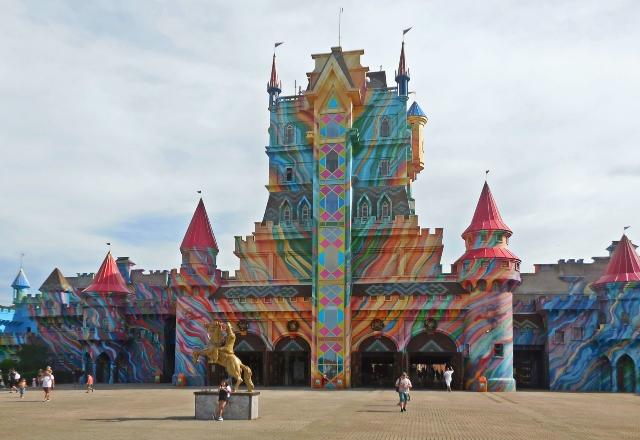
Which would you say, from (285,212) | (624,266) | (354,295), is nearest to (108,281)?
(285,212)

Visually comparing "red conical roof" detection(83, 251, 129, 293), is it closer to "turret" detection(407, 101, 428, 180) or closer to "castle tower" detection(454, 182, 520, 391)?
"turret" detection(407, 101, 428, 180)

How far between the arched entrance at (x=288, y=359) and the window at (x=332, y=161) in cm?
1284

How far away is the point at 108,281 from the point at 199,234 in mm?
10186

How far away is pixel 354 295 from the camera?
52125 mm

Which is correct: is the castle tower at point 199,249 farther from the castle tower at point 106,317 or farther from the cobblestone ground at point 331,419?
the cobblestone ground at point 331,419

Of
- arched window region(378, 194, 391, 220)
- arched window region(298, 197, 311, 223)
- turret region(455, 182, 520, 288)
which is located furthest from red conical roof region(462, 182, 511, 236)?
arched window region(298, 197, 311, 223)

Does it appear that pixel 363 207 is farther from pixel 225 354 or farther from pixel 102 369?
pixel 225 354

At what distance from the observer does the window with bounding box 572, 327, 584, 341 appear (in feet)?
176

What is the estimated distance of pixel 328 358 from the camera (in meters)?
51.0

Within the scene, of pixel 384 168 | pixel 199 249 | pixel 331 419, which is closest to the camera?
pixel 331 419

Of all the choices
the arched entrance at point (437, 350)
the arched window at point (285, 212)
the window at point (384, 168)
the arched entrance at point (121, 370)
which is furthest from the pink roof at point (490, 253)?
the arched entrance at point (121, 370)

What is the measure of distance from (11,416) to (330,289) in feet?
88.7

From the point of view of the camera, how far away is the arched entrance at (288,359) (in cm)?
5338

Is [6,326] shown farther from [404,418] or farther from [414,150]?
[404,418]
